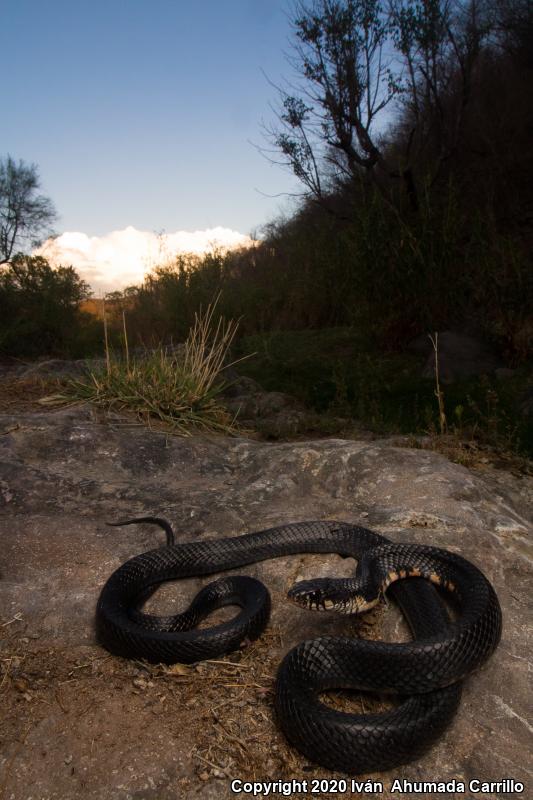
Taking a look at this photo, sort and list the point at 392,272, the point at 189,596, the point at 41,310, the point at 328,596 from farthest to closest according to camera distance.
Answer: the point at 41,310 < the point at 392,272 < the point at 189,596 < the point at 328,596

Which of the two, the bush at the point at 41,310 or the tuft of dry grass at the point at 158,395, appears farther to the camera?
the bush at the point at 41,310

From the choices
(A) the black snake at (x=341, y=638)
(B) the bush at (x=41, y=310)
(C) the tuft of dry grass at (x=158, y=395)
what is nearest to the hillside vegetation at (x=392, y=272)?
(B) the bush at (x=41, y=310)

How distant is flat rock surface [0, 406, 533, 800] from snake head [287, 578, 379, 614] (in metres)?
0.17

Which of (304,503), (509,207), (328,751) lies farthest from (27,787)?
(509,207)

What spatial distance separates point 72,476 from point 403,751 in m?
2.72

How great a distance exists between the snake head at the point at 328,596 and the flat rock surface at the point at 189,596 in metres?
0.17

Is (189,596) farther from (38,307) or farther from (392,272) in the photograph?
(38,307)

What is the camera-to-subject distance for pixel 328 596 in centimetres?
266

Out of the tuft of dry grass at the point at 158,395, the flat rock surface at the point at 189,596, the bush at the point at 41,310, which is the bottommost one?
the flat rock surface at the point at 189,596

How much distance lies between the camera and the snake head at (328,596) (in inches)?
104

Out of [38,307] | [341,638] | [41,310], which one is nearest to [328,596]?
[341,638]

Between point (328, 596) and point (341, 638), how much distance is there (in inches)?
8.0

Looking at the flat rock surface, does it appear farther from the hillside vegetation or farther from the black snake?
the hillside vegetation

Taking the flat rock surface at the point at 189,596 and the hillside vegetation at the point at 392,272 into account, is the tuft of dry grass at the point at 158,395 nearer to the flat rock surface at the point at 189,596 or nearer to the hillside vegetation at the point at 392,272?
the flat rock surface at the point at 189,596
